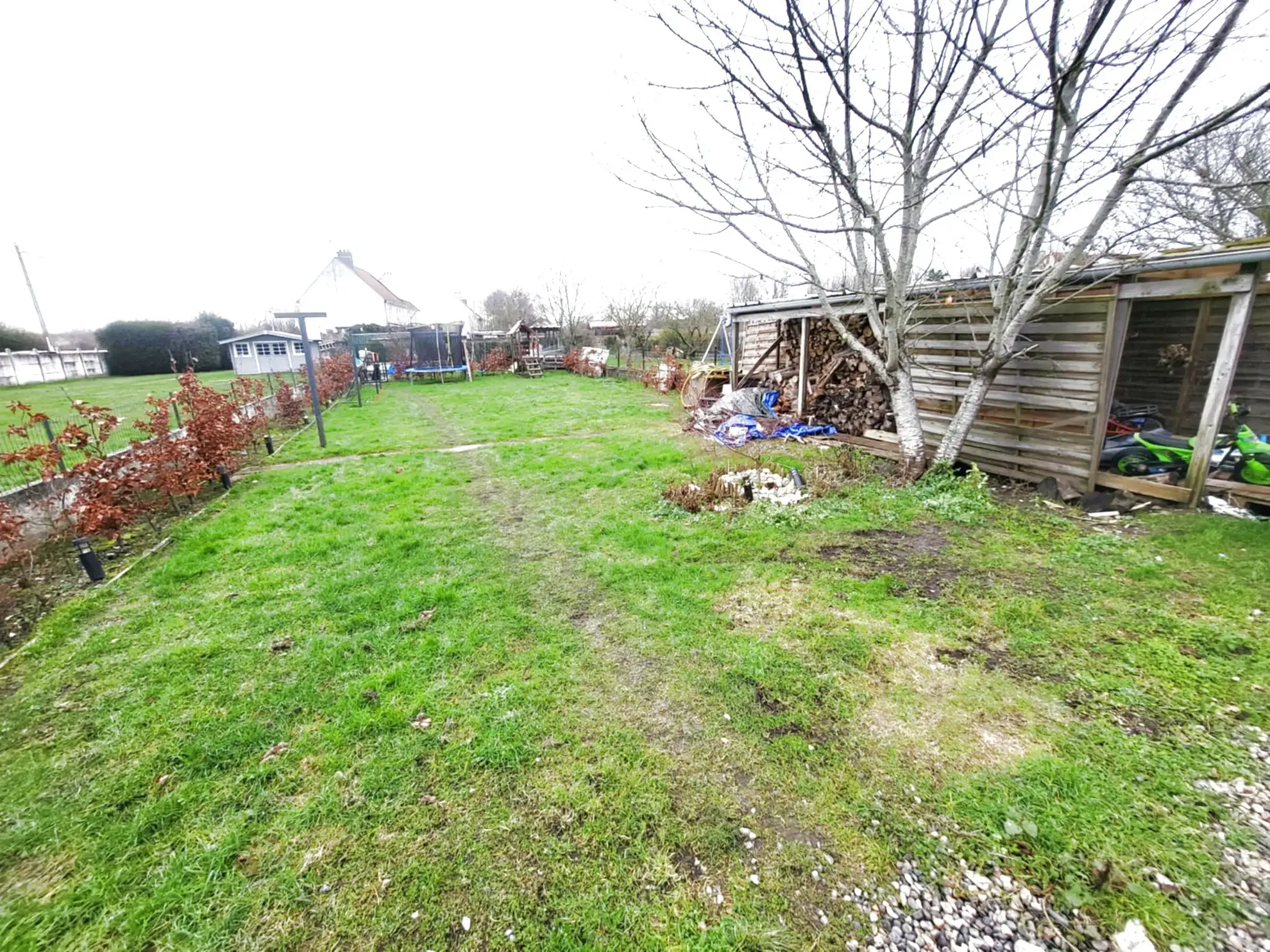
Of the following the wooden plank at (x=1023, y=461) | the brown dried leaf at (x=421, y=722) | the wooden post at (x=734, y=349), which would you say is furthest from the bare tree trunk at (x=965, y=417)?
the brown dried leaf at (x=421, y=722)

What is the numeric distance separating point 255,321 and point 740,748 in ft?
164

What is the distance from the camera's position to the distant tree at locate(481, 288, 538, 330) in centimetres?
3497

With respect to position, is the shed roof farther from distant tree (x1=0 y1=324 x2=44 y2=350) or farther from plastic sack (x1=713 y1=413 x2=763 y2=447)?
distant tree (x1=0 y1=324 x2=44 y2=350)

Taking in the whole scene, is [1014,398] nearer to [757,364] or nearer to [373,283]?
[757,364]

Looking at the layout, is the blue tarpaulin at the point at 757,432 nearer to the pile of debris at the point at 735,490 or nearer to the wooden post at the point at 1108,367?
the pile of debris at the point at 735,490

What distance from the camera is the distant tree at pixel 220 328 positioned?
28953 millimetres

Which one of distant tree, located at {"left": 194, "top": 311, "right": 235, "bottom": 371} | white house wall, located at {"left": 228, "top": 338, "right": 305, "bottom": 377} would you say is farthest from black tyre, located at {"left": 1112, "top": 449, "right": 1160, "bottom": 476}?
distant tree, located at {"left": 194, "top": 311, "right": 235, "bottom": 371}

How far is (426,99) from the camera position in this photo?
26.8 ft

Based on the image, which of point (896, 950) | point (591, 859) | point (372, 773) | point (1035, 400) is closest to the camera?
point (896, 950)

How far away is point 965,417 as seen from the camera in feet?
17.6

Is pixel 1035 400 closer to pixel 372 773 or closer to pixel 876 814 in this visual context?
pixel 876 814

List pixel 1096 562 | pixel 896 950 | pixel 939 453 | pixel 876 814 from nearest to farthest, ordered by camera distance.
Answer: pixel 896 950 < pixel 876 814 < pixel 1096 562 < pixel 939 453

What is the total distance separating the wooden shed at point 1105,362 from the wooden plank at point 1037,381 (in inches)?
0.4

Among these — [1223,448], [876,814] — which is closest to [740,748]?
[876,814]
